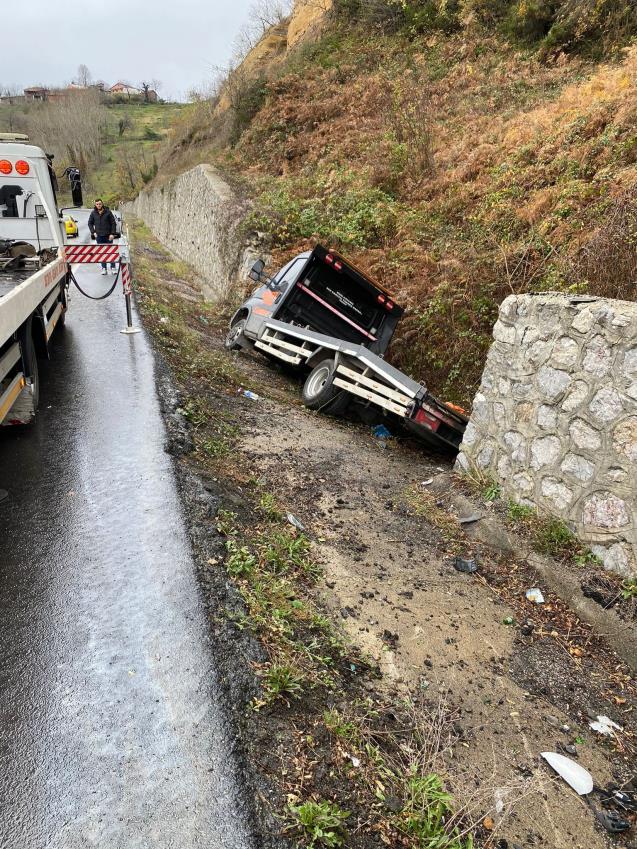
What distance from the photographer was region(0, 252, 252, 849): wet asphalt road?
7.82 feet

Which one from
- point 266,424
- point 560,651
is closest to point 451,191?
point 266,424

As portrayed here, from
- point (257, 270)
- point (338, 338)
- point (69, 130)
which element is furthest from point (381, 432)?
point (69, 130)

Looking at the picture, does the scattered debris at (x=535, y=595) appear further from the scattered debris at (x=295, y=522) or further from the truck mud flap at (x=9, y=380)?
the truck mud flap at (x=9, y=380)

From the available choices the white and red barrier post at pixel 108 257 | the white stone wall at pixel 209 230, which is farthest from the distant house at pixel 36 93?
the white and red barrier post at pixel 108 257

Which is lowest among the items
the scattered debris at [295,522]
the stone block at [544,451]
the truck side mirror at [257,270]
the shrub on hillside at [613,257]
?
the scattered debris at [295,522]

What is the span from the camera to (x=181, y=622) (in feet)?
11.3

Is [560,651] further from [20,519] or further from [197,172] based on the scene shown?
[197,172]

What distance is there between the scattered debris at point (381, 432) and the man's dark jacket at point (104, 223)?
9182 mm

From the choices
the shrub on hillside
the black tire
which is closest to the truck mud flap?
the black tire

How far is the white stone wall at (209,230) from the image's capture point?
15709 millimetres

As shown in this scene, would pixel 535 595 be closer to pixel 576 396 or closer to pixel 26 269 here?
pixel 576 396

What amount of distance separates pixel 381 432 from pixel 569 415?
3.76 meters

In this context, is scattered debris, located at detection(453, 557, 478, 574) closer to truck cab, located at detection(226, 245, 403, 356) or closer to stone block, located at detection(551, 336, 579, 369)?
stone block, located at detection(551, 336, 579, 369)

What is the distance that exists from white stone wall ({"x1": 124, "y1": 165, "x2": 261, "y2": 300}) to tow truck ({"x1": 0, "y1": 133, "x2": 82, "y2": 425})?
21.6 feet
